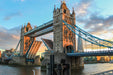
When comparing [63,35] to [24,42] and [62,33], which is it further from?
[24,42]

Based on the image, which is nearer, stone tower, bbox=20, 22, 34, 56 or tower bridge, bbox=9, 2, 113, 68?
tower bridge, bbox=9, 2, 113, 68

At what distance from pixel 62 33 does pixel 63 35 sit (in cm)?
83

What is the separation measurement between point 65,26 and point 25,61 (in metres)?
33.6

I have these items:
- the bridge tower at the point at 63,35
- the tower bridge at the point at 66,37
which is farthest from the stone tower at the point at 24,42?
the bridge tower at the point at 63,35

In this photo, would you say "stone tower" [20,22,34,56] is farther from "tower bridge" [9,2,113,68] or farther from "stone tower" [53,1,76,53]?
"stone tower" [53,1,76,53]

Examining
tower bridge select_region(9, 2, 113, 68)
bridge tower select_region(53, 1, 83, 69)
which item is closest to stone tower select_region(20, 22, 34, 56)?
tower bridge select_region(9, 2, 113, 68)

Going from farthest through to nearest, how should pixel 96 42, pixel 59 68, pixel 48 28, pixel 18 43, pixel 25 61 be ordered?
1. pixel 18 43
2. pixel 25 61
3. pixel 48 28
4. pixel 96 42
5. pixel 59 68

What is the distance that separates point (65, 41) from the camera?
4444 cm

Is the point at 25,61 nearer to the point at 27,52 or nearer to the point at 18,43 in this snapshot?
the point at 27,52

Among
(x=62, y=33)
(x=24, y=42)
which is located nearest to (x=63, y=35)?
(x=62, y=33)

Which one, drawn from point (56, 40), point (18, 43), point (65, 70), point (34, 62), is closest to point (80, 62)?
point (56, 40)

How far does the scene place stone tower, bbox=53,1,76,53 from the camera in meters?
43.8

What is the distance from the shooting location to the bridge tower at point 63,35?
43278 millimetres

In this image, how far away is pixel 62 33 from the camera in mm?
43688
